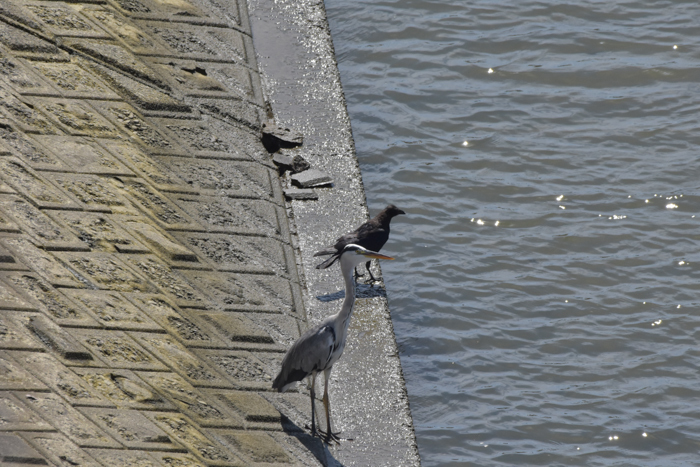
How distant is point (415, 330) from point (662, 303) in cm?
227

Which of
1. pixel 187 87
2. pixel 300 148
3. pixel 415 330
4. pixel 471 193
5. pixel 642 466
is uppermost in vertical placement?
pixel 187 87

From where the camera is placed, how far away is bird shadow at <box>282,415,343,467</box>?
5.74m

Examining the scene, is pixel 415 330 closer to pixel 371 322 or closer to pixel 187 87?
pixel 371 322

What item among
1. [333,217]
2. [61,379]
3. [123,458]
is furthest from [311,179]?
[123,458]

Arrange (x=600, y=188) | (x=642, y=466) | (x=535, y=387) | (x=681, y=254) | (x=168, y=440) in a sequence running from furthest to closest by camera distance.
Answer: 1. (x=600, y=188)
2. (x=681, y=254)
3. (x=535, y=387)
4. (x=642, y=466)
5. (x=168, y=440)

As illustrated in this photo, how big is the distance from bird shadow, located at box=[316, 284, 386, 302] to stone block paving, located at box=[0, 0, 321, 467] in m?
0.33

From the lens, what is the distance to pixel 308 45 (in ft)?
34.3

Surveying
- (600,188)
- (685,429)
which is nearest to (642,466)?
(685,429)

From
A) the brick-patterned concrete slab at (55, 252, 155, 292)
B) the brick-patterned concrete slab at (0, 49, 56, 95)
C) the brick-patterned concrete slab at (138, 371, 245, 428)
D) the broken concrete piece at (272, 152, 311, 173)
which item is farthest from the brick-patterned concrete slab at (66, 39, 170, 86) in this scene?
the brick-patterned concrete slab at (138, 371, 245, 428)

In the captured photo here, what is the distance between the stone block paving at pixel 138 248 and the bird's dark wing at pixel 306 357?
25cm

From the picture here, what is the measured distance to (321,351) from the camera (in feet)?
19.1

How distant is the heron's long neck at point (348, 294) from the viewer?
607 centimetres

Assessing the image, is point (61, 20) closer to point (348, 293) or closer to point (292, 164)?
point (292, 164)

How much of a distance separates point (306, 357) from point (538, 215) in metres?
3.73
